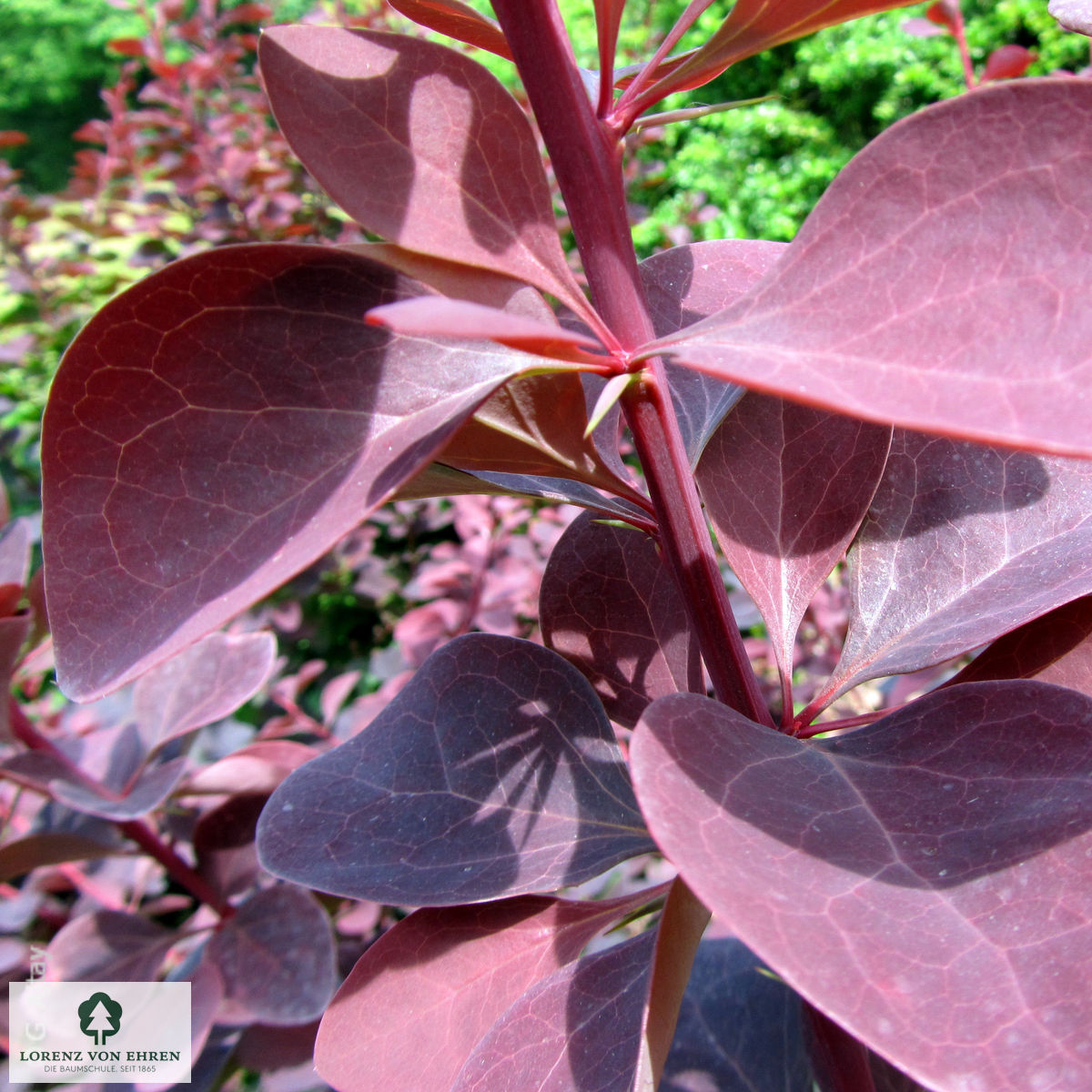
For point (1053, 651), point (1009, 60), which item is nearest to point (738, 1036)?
point (1053, 651)

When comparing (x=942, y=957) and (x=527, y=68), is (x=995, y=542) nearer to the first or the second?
(x=942, y=957)

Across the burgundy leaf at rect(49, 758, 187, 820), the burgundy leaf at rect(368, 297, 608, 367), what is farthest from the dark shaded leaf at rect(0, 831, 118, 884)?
the burgundy leaf at rect(368, 297, 608, 367)

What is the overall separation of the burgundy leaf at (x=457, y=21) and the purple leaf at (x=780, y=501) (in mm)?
314

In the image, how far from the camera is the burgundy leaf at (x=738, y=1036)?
0.88 metres

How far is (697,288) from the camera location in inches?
27.4

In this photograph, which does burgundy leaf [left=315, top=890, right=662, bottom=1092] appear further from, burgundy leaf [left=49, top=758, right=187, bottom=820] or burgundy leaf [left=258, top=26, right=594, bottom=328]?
burgundy leaf [left=49, top=758, right=187, bottom=820]

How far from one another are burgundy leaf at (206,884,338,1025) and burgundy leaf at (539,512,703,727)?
722 millimetres

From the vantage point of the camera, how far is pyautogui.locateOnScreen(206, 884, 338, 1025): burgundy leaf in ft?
3.91

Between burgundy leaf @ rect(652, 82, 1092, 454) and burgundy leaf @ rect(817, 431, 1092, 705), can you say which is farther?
Answer: burgundy leaf @ rect(817, 431, 1092, 705)

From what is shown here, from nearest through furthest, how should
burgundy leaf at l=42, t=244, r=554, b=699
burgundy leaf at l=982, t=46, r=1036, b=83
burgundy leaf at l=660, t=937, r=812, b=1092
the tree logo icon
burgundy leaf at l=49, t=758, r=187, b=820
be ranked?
burgundy leaf at l=42, t=244, r=554, b=699
burgundy leaf at l=660, t=937, r=812, b=1092
burgundy leaf at l=49, t=758, r=187, b=820
the tree logo icon
burgundy leaf at l=982, t=46, r=1036, b=83

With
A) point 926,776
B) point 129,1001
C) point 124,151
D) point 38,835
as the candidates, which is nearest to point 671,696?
point 926,776

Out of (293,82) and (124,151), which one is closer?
(293,82)

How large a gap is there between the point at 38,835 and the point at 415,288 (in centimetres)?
110

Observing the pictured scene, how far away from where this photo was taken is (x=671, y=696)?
47 cm
